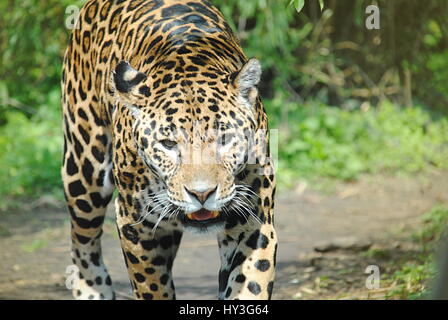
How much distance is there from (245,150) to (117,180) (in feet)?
3.06

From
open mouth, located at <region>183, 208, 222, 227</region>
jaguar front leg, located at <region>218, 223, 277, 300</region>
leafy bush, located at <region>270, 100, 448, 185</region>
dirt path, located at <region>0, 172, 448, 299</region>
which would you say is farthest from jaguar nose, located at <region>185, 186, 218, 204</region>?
leafy bush, located at <region>270, 100, 448, 185</region>

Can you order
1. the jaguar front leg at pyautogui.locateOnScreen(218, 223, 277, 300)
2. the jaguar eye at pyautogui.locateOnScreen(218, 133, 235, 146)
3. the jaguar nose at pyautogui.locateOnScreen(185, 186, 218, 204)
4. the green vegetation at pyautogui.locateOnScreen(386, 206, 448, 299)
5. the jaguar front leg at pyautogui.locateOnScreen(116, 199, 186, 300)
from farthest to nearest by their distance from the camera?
the green vegetation at pyautogui.locateOnScreen(386, 206, 448, 299)
the jaguar front leg at pyautogui.locateOnScreen(116, 199, 186, 300)
the jaguar front leg at pyautogui.locateOnScreen(218, 223, 277, 300)
the jaguar eye at pyautogui.locateOnScreen(218, 133, 235, 146)
the jaguar nose at pyautogui.locateOnScreen(185, 186, 218, 204)

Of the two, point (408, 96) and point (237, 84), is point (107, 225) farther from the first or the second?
point (408, 96)

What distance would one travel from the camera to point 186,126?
187 inches

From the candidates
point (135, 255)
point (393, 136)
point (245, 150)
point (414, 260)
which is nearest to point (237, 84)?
point (245, 150)

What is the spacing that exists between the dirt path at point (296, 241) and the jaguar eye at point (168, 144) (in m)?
2.39

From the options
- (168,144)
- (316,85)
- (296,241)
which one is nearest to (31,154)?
(296,241)

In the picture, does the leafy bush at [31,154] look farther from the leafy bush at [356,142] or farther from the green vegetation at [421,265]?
the green vegetation at [421,265]

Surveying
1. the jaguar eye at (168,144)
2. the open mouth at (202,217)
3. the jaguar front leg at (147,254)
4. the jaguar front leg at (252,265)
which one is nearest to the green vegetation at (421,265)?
the jaguar front leg at (252,265)

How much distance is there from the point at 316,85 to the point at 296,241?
4.79m

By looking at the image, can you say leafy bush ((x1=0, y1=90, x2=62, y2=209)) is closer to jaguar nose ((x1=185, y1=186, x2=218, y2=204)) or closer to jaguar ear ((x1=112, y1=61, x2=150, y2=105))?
jaguar ear ((x1=112, y1=61, x2=150, y2=105))

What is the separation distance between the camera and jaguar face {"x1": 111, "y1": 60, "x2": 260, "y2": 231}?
183 inches
